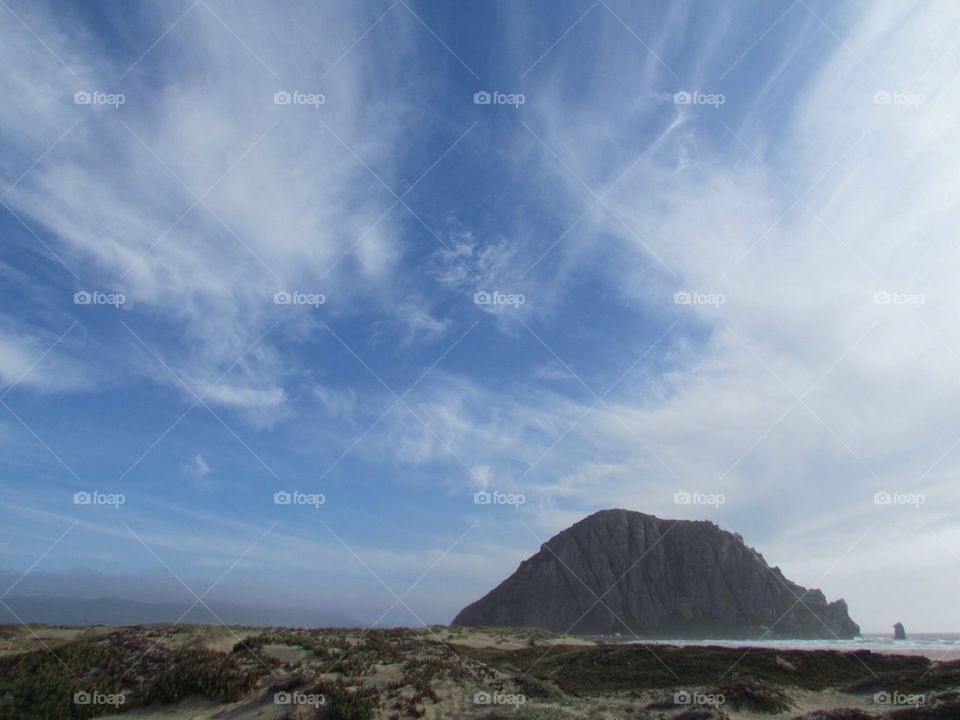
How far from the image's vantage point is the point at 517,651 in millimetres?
44500

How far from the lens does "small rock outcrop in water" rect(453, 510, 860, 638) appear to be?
137 meters

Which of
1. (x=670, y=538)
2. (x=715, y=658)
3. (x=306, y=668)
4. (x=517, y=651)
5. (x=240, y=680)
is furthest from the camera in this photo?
(x=670, y=538)

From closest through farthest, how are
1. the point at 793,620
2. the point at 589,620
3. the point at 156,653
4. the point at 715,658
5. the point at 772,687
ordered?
1. the point at 156,653
2. the point at 772,687
3. the point at 715,658
4. the point at 793,620
5. the point at 589,620

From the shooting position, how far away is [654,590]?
14675cm

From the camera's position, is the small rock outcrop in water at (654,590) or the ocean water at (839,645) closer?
the ocean water at (839,645)

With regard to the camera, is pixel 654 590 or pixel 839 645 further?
pixel 654 590

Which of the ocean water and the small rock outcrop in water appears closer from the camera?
the ocean water

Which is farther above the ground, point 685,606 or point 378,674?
point 378,674

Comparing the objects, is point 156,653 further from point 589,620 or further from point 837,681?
point 589,620

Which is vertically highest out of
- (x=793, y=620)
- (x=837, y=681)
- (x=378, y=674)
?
(x=378, y=674)

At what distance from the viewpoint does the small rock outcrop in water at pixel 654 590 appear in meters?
137

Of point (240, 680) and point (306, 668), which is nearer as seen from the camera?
point (240, 680)

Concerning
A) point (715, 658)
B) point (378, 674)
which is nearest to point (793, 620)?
point (715, 658)

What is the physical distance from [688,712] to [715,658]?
49.5 feet
